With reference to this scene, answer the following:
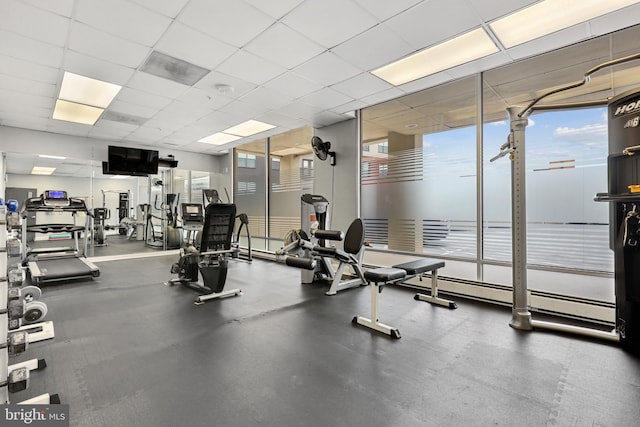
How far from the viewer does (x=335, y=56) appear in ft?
11.6

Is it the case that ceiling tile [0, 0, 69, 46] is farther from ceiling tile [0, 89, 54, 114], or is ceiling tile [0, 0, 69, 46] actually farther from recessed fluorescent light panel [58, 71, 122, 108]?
ceiling tile [0, 89, 54, 114]

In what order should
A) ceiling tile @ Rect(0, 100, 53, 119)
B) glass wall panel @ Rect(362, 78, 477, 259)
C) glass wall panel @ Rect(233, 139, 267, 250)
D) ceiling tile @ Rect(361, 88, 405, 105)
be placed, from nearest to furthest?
1. glass wall panel @ Rect(362, 78, 477, 259)
2. ceiling tile @ Rect(361, 88, 405, 105)
3. ceiling tile @ Rect(0, 100, 53, 119)
4. glass wall panel @ Rect(233, 139, 267, 250)

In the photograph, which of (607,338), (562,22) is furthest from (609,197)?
(562,22)

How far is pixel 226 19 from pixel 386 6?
146 cm

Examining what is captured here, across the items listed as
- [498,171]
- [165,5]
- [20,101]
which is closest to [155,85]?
[165,5]

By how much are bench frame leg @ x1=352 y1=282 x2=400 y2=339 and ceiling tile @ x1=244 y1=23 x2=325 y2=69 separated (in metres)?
2.60

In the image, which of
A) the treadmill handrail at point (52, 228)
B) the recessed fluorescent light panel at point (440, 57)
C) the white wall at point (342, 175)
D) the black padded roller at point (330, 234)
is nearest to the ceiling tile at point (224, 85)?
the recessed fluorescent light panel at point (440, 57)

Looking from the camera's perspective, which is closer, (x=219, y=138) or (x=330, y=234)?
(x=330, y=234)

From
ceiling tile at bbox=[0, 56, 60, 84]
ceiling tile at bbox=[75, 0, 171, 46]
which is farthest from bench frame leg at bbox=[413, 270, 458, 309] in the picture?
ceiling tile at bbox=[0, 56, 60, 84]

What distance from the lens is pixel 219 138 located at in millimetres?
7516

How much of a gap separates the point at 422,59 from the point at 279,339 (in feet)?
11.6

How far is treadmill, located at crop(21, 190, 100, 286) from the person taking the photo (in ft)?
15.9

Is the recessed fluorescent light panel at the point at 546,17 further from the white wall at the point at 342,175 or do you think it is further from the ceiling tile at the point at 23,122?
the ceiling tile at the point at 23,122

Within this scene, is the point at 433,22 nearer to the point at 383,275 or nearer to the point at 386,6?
the point at 386,6
